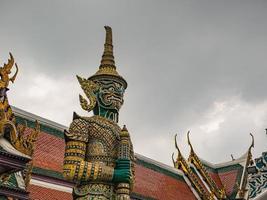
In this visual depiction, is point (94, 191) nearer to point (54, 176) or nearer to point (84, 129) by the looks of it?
point (84, 129)

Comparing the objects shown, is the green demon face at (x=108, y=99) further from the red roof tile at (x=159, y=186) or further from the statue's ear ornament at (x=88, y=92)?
the red roof tile at (x=159, y=186)

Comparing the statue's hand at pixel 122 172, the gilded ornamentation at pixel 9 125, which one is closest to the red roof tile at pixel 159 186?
the gilded ornamentation at pixel 9 125

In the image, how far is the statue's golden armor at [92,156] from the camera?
21.4 feet

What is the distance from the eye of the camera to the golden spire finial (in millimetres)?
7715

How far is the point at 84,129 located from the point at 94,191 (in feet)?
2.79

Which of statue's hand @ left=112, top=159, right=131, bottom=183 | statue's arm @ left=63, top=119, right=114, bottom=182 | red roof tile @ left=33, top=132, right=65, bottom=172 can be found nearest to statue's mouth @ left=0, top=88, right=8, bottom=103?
statue's arm @ left=63, top=119, right=114, bottom=182

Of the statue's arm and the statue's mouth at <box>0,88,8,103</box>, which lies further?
the statue's mouth at <box>0,88,8,103</box>

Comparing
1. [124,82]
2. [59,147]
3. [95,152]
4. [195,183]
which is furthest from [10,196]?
[195,183]

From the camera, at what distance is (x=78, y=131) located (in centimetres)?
680

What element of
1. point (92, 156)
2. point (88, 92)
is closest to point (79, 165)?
point (92, 156)

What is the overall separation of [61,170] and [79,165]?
6.08 metres

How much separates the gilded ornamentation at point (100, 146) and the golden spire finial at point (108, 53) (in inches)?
3.9

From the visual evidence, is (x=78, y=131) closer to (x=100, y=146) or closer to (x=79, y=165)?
(x=100, y=146)

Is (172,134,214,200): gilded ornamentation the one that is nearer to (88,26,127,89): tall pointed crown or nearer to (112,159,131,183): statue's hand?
(88,26,127,89): tall pointed crown
